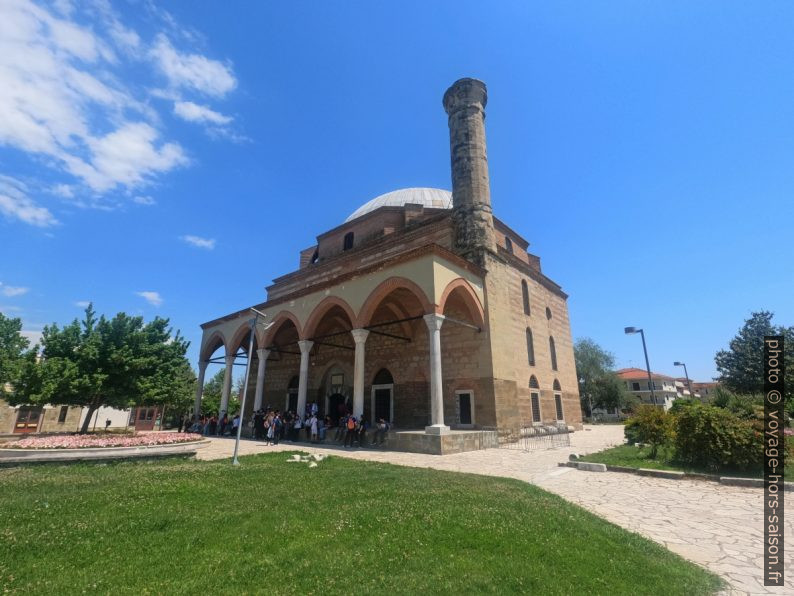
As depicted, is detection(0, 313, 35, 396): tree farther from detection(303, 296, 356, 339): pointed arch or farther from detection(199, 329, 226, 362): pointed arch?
detection(303, 296, 356, 339): pointed arch

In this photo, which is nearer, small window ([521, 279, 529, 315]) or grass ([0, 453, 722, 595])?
grass ([0, 453, 722, 595])

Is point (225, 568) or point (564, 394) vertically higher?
point (564, 394)

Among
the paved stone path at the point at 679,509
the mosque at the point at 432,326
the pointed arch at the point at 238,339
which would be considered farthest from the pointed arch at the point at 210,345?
the paved stone path at the point at 679,509

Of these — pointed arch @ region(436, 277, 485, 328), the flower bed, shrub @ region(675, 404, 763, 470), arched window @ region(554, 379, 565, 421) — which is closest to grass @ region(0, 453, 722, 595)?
the flower bed

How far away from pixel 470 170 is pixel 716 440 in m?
12.2

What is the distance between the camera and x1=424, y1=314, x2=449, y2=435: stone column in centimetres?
1063

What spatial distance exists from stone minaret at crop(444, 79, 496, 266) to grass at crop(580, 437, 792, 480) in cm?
747

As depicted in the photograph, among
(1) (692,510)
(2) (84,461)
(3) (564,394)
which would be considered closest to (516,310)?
(3) (564,394)

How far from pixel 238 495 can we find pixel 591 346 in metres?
38.8

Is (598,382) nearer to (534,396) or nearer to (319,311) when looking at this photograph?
(534,396)

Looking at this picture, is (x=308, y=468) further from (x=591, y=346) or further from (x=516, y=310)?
(x=591, y=346)

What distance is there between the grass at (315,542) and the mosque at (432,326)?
600cm

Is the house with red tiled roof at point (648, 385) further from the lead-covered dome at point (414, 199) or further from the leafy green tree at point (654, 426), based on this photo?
the leafy green tree at point (654, 426)

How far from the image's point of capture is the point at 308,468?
7184 mm
